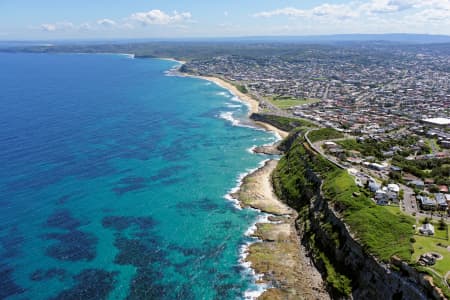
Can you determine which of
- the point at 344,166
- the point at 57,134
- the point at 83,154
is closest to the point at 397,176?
the point at 344,166

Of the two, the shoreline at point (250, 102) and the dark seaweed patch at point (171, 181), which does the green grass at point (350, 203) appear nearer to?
the dark seaweed patch at point (171, 181)

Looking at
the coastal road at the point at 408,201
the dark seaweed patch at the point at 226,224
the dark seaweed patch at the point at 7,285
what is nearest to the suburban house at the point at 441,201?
the coastal road at the point at 408,201

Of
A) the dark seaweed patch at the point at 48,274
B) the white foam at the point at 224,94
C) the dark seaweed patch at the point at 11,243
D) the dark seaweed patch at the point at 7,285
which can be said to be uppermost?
the dark seaweed patch at the point at 11,243

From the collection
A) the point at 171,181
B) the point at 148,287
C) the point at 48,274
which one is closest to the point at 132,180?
the point at 171,181

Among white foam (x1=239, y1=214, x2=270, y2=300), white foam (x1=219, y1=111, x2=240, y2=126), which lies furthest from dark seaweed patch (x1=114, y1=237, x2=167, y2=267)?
white foam (x1=219, y1=111, x2=240, y2=126)

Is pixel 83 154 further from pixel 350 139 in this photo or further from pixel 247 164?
pixel 350 139

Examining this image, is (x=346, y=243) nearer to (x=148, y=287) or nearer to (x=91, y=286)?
(x=148, y=287)

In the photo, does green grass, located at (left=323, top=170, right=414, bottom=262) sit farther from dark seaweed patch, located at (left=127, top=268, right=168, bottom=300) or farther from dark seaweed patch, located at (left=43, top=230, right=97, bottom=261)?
dark seaweed patch, located at (left=43, top=230, right=97, bottom=261)
